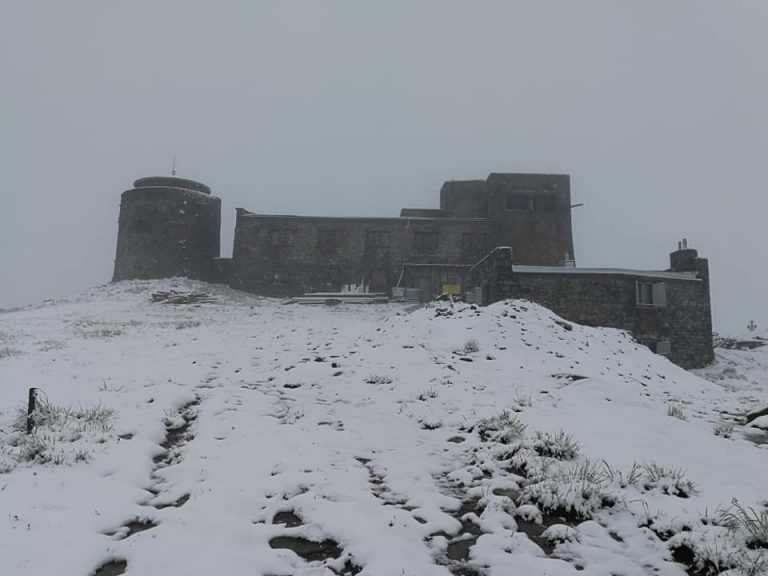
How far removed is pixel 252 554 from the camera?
4461 millimetres

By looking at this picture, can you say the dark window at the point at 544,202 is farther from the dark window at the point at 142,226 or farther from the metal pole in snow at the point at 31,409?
the metal pole in snow at the point at 31,409

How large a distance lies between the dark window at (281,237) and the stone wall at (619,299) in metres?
18.5

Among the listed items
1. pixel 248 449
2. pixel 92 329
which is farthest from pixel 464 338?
pixel 92 329

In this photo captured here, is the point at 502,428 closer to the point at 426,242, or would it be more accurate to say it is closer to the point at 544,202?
the point at 426,242

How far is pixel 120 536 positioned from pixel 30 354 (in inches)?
439

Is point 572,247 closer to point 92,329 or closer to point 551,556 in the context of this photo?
point 92,329

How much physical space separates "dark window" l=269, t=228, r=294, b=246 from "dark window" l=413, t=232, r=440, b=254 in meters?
9.19

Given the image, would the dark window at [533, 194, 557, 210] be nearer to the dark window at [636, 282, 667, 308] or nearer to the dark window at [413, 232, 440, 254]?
the dark window at [413, 232, 440, 254]

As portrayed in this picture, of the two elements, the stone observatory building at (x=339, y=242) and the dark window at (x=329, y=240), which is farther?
the dark window at (x=329, y=240)

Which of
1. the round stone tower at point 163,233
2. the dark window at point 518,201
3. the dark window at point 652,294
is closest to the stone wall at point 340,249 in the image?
the dark window at point 518,201

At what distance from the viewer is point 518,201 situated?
42.9 metres

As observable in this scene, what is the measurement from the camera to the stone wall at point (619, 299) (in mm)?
23562

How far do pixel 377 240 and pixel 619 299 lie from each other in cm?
2063

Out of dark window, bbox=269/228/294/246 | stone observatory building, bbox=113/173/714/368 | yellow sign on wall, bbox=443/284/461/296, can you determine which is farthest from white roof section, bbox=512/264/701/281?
dark window, bbox=269/228/294/246
